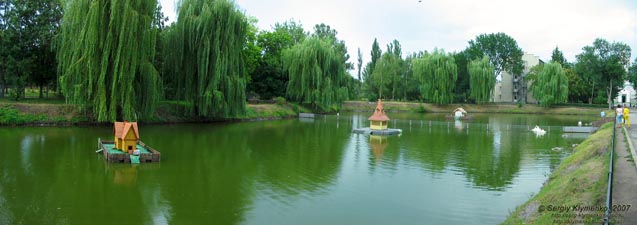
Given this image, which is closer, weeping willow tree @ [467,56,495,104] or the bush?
the bush

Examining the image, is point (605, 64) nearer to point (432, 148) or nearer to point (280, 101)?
point (280, 101)

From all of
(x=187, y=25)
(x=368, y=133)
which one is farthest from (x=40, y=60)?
(x=368, y=133)

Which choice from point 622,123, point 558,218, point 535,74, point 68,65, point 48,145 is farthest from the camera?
point 535,74

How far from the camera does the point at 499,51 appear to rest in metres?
86.7

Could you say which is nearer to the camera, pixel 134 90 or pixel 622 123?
pixel 622 123

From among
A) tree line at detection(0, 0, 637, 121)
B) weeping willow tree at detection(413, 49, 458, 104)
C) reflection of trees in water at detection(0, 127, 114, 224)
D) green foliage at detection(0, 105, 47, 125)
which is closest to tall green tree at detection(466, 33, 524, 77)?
weeping willow tree at detection(413, 49, 458, 104)

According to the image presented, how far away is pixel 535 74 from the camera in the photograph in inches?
3196

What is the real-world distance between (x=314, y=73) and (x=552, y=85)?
1611 inches

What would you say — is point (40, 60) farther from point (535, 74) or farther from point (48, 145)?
point (535, 74)

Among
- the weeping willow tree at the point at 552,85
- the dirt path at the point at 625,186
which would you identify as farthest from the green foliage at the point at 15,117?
the weeping willow tree at the point at 552,85

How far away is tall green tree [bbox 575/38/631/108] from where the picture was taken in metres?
73.7

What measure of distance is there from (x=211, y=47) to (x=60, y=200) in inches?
990

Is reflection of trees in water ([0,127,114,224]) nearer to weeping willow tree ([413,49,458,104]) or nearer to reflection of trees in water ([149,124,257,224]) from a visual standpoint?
reflection of trees in water ([149,124,257,224])

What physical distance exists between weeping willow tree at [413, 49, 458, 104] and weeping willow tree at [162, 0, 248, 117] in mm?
41528
